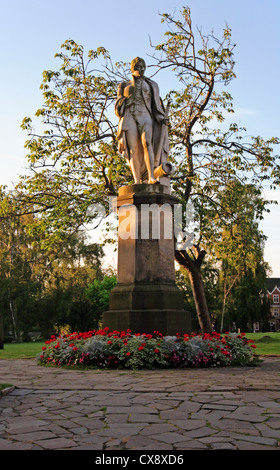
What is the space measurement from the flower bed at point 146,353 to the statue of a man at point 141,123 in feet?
13.3

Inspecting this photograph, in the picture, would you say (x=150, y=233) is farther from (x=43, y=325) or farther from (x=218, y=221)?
(x=43, y=325)

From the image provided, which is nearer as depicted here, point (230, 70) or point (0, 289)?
point (230, 70)

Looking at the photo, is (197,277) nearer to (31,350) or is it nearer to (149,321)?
(31,350)

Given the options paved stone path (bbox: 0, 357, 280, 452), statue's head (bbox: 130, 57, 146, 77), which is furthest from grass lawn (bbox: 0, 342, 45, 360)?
statue's head (bbox: 130, 57, 146, 77)

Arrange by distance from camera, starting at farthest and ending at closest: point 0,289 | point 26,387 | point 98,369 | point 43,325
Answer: point 43,325 < point 0,289 < point 98,369 < point 26,387

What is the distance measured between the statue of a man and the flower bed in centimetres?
405

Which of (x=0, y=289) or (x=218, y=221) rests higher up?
(x=218, y=221)

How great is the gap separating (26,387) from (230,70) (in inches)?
573

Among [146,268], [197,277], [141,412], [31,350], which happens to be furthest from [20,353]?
[141,412]

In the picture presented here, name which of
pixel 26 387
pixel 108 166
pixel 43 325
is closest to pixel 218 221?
pixel 108 166

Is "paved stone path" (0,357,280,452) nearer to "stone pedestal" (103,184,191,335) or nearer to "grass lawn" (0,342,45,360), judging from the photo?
"stone pedestal" (103,184,191,335)
